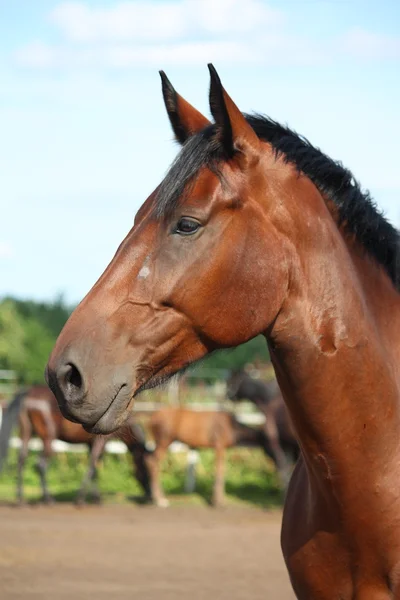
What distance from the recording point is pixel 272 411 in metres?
16.9

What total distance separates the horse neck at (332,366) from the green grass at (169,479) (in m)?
13.0

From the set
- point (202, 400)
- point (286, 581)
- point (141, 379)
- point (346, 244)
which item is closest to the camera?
point (141, 379)

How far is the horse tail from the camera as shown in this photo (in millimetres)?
15352

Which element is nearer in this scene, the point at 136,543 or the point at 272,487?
the point at 136,543

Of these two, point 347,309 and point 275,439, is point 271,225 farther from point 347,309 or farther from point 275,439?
point 275,439

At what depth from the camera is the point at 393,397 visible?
3070mm

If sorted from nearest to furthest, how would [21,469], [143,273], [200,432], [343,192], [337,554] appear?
1. [143,273]
2. [337,554]
3. [343,192]
4. [21,469]
5. [200,432]

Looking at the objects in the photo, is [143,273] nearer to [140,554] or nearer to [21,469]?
[140,554]

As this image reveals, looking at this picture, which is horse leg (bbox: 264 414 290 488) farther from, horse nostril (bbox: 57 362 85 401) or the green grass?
horse nostril (bbox: 57 362 85 401)

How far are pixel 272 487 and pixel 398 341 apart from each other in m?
14.1

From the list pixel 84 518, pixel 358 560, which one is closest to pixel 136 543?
pixel 84 518

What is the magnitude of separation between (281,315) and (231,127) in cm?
64

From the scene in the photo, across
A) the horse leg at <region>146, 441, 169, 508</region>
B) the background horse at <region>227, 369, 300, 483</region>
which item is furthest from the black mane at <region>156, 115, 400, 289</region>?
the horse leg at <region>146, 441, 169, 508</region>

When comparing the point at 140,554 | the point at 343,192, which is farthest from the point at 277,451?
the point at 343,192
